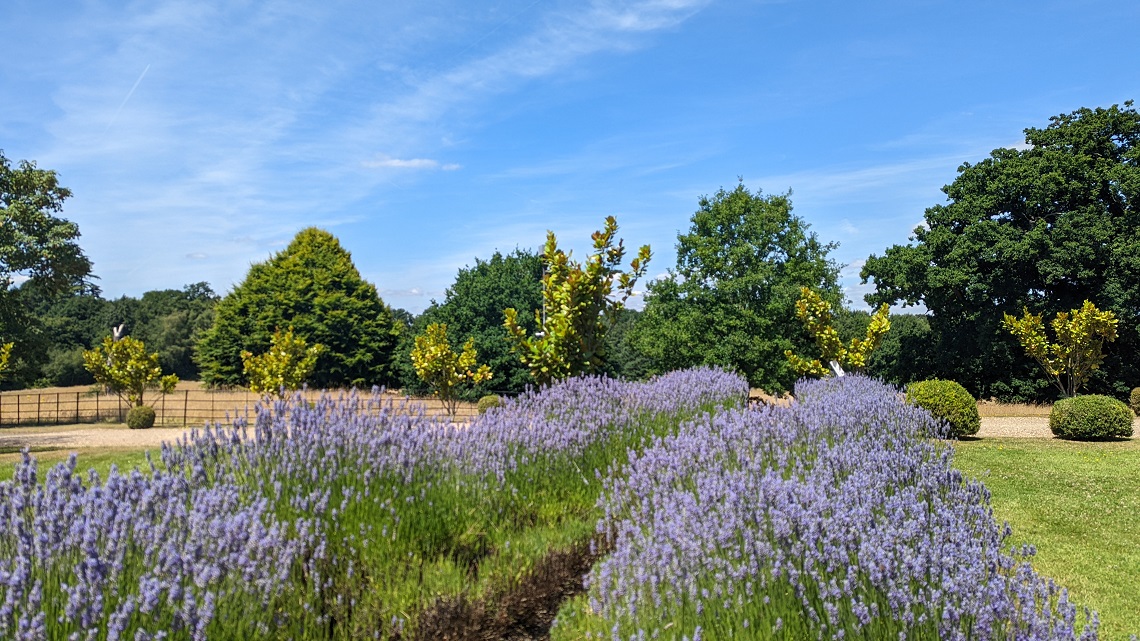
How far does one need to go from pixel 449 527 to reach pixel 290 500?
1.03 m

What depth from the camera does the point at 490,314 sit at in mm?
29609

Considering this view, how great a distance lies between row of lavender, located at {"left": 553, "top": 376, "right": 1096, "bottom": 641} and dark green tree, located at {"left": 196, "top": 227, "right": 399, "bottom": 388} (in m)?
27.9

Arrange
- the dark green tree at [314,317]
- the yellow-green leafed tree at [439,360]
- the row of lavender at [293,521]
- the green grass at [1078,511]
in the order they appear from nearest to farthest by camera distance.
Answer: the row of lavender at [293,521] < the green grass at [1078,511] < the yellow-green leafed tree at [439,360] < the dark green tree at [314,317]

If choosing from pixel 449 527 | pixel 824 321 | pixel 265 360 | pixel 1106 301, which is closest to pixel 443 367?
pixel 265 360

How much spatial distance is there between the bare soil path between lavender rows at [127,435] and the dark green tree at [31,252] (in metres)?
4.28

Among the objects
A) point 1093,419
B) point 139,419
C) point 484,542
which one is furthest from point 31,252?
point 1093,419

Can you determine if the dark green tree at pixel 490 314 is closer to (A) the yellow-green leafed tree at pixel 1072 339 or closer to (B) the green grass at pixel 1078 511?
(A) the yellow-green leafed tree at pixel 1072 339

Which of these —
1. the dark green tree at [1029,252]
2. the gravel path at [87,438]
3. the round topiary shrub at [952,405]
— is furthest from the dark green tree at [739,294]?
the gravel path at [87,438]

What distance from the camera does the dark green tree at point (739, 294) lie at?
21.5 m

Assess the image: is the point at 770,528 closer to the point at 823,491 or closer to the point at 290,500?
the point at 823,491

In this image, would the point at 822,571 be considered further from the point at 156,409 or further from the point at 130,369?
the point at 156,409

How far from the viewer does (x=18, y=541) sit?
2.79 m

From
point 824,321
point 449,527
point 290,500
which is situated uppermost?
point 824,321

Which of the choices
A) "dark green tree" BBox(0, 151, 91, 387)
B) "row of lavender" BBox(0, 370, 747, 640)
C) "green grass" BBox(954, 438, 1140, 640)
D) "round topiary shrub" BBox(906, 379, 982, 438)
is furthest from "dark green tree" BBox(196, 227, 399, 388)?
"row of lavender" BBox(0, 370, 747, 640)
